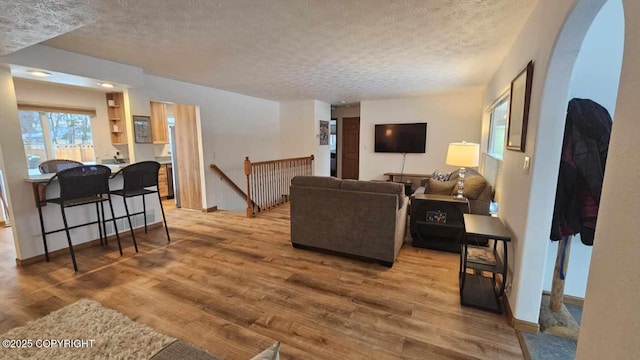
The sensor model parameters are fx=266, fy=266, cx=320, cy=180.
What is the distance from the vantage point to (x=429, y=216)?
3447 millimetres

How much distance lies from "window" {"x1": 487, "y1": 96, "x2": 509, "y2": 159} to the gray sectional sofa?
1864 millimetres

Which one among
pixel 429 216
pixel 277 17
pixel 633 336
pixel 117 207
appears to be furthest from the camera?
pixel 117 207

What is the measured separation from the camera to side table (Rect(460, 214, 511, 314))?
2176mm

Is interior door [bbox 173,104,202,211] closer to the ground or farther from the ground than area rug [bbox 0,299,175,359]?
farther from the ground

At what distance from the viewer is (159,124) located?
6090 millimetres

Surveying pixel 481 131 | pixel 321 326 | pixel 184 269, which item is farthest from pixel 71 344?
pixel 481 131

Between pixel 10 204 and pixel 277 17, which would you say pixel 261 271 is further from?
pixel 10 204

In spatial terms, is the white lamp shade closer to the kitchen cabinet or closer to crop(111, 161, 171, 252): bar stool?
crop(111, 161, 171, 252): bar stool

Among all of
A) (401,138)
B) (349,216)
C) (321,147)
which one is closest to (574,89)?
(349,216)

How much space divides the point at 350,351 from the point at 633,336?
1.42 metres

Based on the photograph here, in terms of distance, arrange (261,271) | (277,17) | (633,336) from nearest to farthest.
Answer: (633,336), (277,17), (261,271)

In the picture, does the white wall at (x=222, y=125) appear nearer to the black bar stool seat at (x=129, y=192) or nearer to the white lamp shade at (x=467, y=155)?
the black bar stool seat at (x=129, y=192)

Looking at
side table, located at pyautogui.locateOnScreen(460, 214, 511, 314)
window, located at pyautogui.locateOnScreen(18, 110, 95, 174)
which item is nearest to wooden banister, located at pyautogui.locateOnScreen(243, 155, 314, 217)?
window, located at pyautogui.locateOnScreen(18, 110, 95, 174)

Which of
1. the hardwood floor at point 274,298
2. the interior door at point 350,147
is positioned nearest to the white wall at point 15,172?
the hardwood floor at point 274,298
